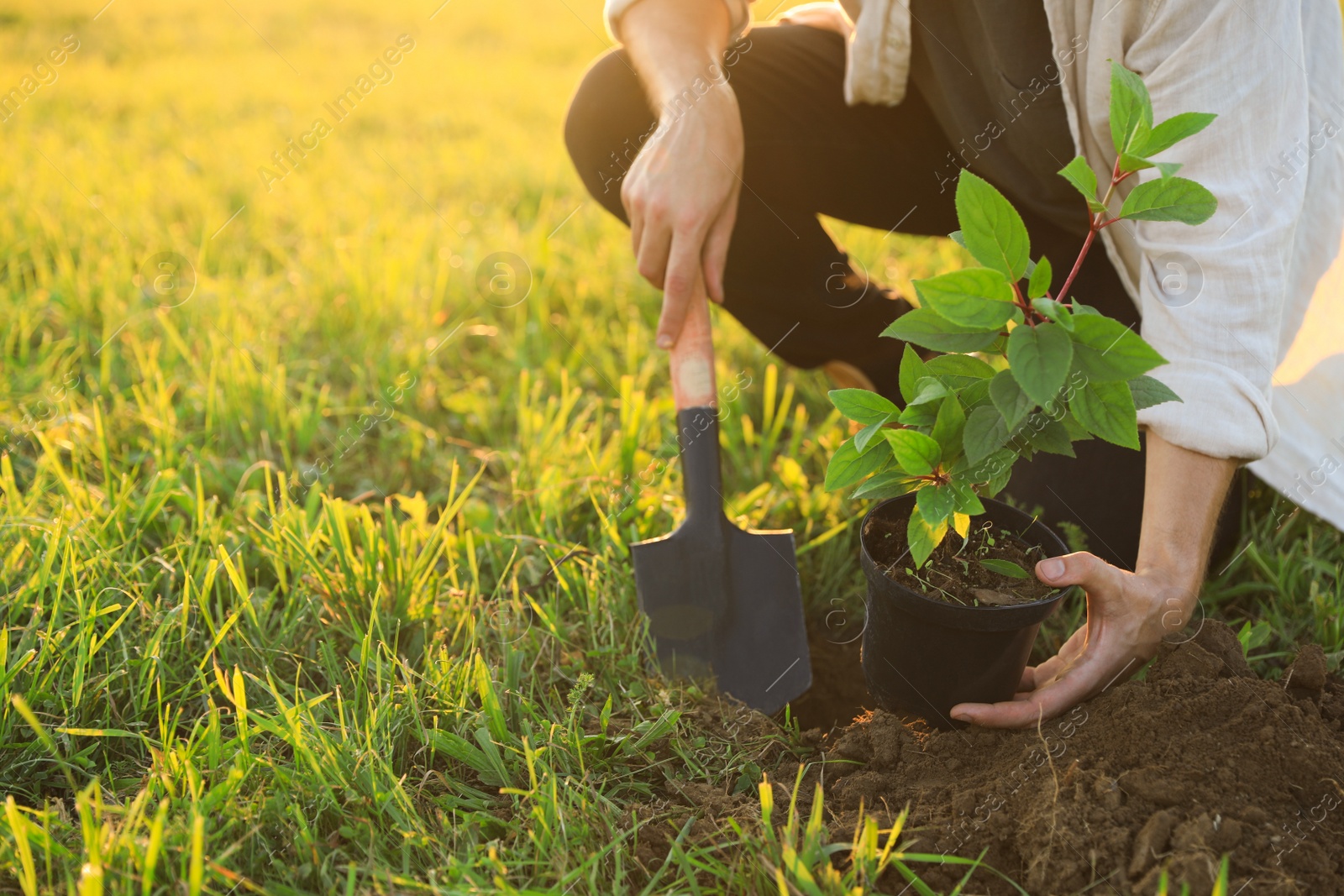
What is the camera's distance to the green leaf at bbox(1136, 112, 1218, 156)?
2.96 feet

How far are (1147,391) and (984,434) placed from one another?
187mm

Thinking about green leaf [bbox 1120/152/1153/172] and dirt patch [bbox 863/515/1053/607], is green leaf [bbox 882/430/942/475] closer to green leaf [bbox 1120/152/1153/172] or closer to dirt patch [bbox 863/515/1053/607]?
dirt patch [bbox 863/515/1053/607]

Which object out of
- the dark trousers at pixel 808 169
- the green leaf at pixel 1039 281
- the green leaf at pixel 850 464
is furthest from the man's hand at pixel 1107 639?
the dark trousers at pixel 808 169

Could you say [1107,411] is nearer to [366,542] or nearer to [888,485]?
[888,485]

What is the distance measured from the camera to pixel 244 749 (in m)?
1.14

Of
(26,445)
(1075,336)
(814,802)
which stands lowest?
(814,802)

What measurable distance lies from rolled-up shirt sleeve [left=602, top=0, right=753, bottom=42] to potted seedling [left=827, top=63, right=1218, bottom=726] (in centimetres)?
95

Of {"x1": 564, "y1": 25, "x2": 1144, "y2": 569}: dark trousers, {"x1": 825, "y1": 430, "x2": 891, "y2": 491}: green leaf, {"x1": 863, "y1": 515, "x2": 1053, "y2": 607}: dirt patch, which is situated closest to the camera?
{"x1": 825, "y1": 430, "x2": 891, "y2": 491}: green leaf

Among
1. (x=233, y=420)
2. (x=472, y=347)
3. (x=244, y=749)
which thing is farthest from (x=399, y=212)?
(x=244, y=749)

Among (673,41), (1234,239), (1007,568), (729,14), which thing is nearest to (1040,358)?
(1007,568)

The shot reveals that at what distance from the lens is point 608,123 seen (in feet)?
6.21

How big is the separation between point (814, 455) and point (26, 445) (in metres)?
1.84

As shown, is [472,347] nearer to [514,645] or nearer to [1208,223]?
[514,645]

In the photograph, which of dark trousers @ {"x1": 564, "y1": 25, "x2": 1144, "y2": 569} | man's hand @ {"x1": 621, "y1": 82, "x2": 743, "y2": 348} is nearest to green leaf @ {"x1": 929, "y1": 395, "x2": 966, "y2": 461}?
man's hand @ {"x1": 621, "y1": 82, "x2": 743, "y2": 348}
